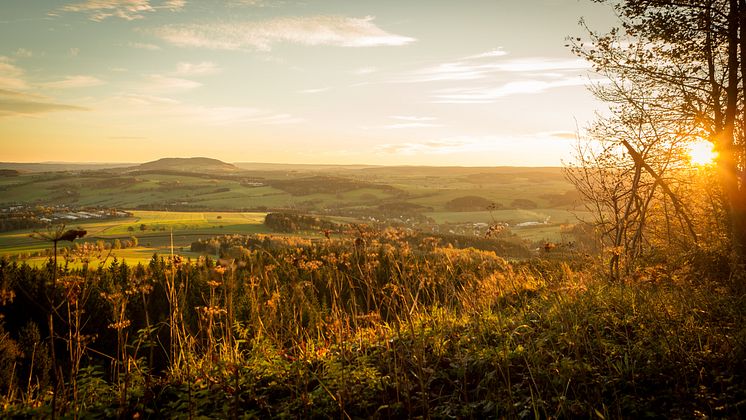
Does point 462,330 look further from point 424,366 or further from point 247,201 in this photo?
point 247,201

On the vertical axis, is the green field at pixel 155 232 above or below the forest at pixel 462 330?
below

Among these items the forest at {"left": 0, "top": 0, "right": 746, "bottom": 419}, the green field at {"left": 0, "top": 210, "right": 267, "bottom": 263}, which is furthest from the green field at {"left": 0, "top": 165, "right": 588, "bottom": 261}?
the forest at {"left": 0, "top": 0, "right": 746, "bottom": 419}

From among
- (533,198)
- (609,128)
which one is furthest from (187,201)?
(609,128)

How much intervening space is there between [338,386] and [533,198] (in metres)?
119

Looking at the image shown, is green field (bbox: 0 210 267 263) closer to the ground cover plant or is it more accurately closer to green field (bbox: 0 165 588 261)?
green field (bbox: 0 165 588 261)

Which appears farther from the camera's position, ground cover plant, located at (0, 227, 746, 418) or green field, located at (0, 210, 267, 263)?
green field, located at (0, 210, 267, 263)

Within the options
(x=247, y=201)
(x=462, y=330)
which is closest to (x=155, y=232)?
(x=247, y=201)

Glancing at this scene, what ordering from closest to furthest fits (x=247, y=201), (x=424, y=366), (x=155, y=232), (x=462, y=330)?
(x=424, y=366), (x=462, y=330), (x=155, y=232), (x=247, y=201)

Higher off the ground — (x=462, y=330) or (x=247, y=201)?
(x=462, y=330)

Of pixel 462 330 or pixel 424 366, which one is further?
pixel 462 330

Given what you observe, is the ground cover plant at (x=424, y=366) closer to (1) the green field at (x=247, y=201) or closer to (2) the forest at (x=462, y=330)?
(2) the forest at (x=462, y=330)

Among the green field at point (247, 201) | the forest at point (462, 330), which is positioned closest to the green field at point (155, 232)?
the green field at point (247, 201)

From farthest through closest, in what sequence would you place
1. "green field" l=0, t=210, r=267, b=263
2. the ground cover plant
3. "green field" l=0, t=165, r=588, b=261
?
"green field" l=0, t=165, r=588, b=261
"green field" l=0, t=210, r=267, b=263
the ground cover plant

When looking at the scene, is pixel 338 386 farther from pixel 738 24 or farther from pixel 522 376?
pixel 738 24
